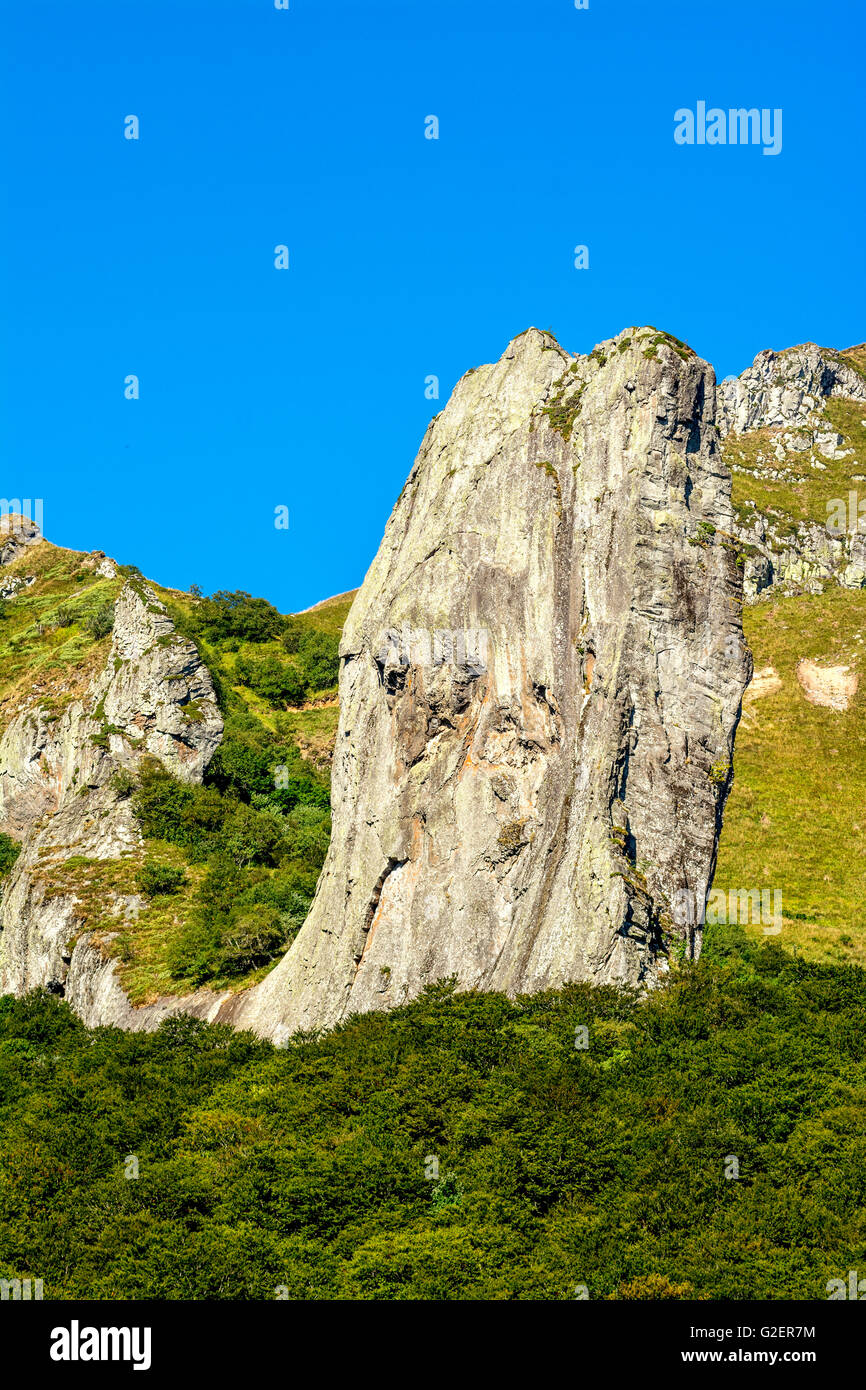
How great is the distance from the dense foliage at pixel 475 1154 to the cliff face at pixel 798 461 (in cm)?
6439

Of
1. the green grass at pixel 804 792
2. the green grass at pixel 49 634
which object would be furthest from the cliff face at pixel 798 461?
the green grass at pixel 49 634

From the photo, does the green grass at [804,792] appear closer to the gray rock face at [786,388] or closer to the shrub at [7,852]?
the shrub at [7,852]

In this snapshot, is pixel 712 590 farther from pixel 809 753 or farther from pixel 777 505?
pixel 777 505

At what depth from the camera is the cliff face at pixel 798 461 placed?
378ft

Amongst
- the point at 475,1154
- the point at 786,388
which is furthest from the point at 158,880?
the point at 786,388

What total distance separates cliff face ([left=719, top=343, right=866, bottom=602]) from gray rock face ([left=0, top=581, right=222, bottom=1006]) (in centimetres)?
4989

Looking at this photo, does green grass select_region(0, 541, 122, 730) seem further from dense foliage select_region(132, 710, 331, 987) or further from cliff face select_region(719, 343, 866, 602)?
cliff face select_region(719, 343, 866, 602)

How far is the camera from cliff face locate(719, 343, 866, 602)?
11519 cm

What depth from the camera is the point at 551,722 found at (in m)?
42.2

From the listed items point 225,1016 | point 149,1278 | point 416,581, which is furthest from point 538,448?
point 149,1278

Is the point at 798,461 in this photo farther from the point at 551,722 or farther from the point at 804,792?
the point at 551,722

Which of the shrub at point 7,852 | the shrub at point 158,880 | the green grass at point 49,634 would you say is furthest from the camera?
the green grass at point 49,634

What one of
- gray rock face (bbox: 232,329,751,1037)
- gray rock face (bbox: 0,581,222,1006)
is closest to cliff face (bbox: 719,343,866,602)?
gray rock face (bbox: 0,581,222,1006)

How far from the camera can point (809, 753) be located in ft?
230
